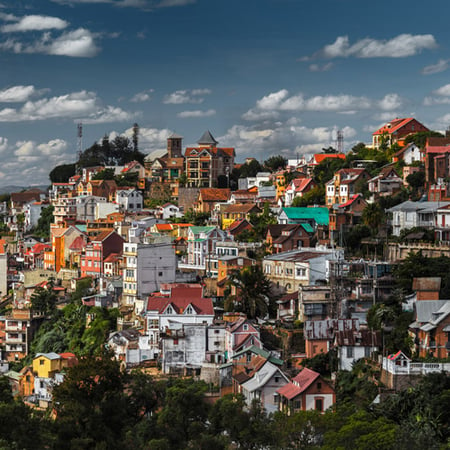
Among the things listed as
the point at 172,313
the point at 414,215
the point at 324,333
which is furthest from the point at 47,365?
the point at 414,215

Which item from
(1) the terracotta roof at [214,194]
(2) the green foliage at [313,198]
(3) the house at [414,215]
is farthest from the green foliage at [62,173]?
(3) the house at [414,215]

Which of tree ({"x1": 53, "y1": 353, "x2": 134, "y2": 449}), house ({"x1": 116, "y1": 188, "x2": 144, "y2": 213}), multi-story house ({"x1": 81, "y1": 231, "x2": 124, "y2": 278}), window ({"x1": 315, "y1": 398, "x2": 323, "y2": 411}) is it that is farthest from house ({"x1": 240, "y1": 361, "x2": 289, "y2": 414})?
house ({"x1": 116, "y1": 188, "x2": 144, "y2": 213})

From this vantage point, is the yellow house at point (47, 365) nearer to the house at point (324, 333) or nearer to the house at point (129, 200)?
the house at point (324, 333)

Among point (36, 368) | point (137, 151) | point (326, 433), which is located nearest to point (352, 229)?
point (36, 368)

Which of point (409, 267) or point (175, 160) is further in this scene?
point (175, 160)

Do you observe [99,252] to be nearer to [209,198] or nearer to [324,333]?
[209,198]

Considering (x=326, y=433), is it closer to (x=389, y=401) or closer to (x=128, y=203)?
(x=389, y=401)

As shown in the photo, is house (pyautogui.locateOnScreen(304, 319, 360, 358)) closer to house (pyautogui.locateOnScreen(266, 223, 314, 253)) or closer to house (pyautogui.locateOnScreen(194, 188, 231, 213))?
house (pyautogui.locateOnScreen(266, 223, 314, 253))

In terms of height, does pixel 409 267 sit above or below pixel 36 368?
above
